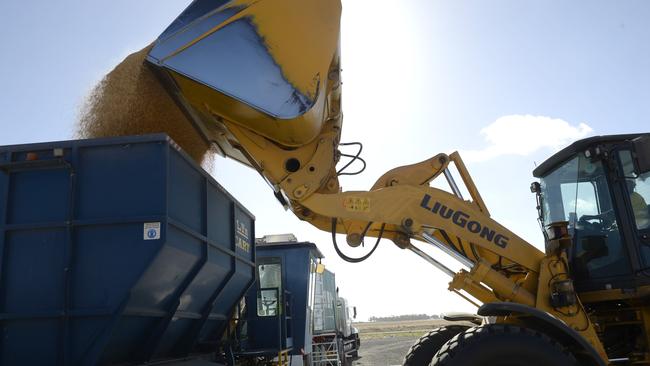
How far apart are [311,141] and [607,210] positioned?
2.92 meters

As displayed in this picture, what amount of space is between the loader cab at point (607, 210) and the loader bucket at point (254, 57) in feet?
9.17

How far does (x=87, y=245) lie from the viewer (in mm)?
4359

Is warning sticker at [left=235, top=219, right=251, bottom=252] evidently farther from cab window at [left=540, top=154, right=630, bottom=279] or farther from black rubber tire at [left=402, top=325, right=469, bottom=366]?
cab window at [left=540, top=154, right=630, bottom=279]

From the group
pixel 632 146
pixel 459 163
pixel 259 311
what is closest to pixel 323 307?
pixel 259 311

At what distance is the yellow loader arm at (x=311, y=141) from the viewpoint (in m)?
4.48

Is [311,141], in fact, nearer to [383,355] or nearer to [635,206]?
[635,206]

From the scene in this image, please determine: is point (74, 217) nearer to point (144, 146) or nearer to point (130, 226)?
A: point (130, 226)

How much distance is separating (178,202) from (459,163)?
2.76 m

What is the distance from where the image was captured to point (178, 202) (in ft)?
15.8

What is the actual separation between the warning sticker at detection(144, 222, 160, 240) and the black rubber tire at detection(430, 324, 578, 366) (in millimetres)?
2410

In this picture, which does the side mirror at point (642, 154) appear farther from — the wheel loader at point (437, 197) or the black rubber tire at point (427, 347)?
the black rubber tire at point (427, 347)

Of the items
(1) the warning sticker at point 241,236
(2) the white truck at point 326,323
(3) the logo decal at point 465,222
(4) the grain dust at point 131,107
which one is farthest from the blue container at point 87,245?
(2) the white truck at point 326,323

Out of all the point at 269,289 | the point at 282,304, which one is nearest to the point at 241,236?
the point at 269,289

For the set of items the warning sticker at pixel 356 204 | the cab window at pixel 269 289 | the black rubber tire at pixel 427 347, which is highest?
the warning sticker at pixel 356 204
